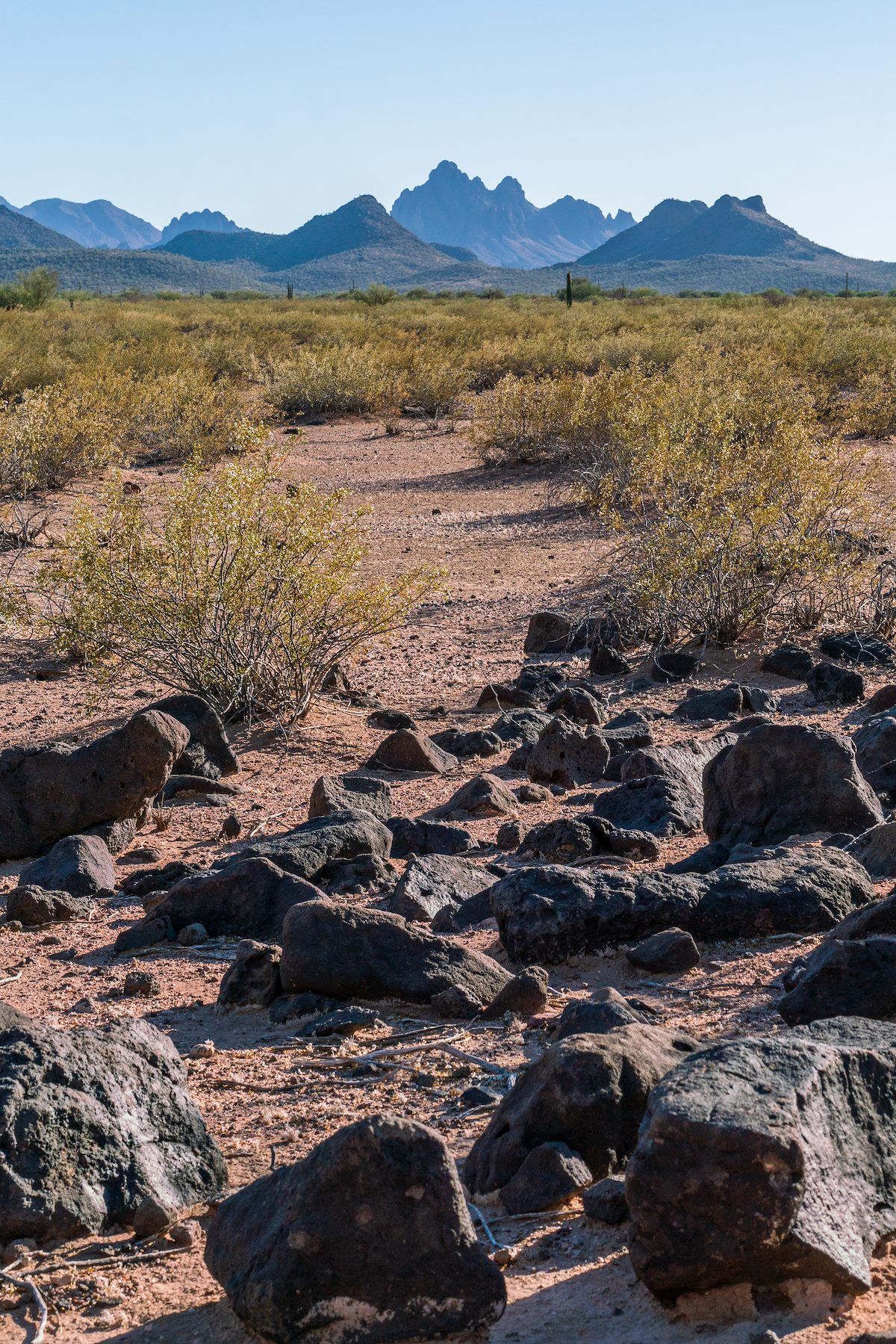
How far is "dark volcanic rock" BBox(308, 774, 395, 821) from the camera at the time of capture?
559 cm

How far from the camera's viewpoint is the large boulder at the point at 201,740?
21.4 feet

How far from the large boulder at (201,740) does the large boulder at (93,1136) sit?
12.2 ft

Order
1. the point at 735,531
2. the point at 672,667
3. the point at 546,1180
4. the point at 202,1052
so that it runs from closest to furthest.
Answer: the point at 546,1180
the point at 202,1052
the point at 672,667
the point at 735,531

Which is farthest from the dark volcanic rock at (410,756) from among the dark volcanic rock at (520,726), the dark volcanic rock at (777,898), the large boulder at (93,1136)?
the large boulder at (93,1136)

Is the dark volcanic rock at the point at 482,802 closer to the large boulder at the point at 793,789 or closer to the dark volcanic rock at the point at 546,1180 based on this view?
the large boulder at the point at 793,789

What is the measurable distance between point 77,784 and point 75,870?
70 centimetres

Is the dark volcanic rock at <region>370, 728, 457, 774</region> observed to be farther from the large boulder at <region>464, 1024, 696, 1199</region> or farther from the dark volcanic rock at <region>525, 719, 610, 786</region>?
Answer: the large boulder at <region>464, 1024, 696, 1199</region>

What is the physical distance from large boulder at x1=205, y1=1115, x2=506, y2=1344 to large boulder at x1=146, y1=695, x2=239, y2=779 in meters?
4.44

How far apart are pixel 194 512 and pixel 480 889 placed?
3576 mm

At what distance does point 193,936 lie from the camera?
4402 millimetres

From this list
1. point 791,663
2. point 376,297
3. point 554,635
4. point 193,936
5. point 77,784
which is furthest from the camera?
point 376,297

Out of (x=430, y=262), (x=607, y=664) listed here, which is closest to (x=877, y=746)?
(x=607, y=664)

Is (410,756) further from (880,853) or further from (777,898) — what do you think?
(777,898)

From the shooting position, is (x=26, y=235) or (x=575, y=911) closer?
(x=575, y=911)
